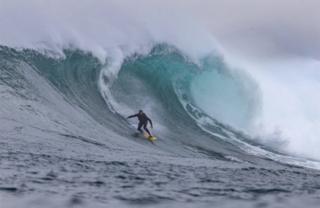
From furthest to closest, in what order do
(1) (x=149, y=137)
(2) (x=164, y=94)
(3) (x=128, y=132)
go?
(2) (x=164, y=94) → (3) (x=128, y=132) → (1) (x=149, y=137)

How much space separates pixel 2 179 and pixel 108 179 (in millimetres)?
1397

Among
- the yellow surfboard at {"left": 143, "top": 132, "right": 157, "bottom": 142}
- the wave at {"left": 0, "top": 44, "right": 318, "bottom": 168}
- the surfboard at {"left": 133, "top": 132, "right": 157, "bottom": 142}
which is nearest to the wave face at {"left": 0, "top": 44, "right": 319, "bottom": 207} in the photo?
the wave at {"left": 0, "top": 44, "right": 318, "bottom": 168}

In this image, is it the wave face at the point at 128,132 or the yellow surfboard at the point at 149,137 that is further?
the yellow surfboard at the point at 149,137

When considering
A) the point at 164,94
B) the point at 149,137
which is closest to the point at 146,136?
the point at 149,137

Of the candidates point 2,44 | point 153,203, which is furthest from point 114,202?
point 2,44

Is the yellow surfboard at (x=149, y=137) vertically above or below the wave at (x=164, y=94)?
below

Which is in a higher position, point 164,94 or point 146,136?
point 164,94

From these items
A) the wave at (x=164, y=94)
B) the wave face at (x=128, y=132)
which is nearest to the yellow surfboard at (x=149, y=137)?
the wave at (x=164, y=94)

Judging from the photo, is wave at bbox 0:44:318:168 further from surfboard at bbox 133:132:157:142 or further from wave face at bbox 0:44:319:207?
surfboard at bbox 133:132:157:142

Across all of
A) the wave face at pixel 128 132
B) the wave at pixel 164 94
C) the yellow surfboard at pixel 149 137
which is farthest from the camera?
the wave at pixel 164 94

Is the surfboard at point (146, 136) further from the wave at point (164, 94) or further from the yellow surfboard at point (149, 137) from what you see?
the wave at point (164, 94)

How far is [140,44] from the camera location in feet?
91.6

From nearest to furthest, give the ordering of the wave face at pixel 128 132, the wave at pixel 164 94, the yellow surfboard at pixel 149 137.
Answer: the wave face at pixel 128 132 < the yellow surfboard at pixel 149 137 < the wave at pixel 164 94

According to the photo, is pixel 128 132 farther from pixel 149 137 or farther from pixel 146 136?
pixel 149 137
